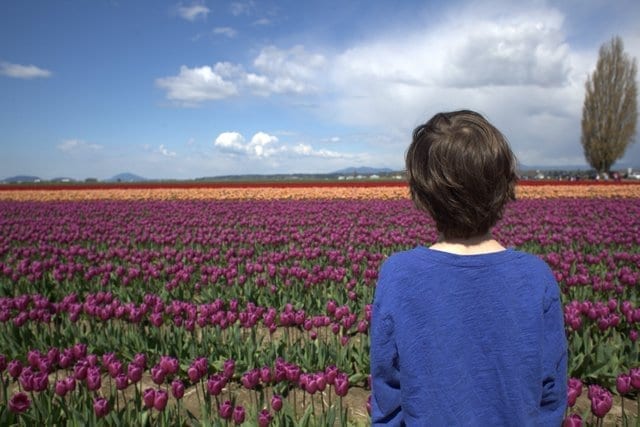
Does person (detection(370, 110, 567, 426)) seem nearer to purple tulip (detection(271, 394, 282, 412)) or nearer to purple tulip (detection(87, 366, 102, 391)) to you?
purple tulip (detection(271, 394, 282, 412))

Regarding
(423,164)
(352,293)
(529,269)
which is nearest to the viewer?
(529,269)

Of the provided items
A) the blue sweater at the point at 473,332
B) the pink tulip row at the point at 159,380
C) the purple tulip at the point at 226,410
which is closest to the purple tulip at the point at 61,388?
the pink tulip row at the point at 159,380

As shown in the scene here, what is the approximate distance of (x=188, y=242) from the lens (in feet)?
32.8

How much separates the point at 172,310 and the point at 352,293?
2.20 m

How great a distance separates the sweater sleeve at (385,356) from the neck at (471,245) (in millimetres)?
241

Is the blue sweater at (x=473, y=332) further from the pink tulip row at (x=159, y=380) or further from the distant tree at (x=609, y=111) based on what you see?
the distant tree at (x=609, y=111)

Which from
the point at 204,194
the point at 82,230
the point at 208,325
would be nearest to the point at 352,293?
the point at 208,325

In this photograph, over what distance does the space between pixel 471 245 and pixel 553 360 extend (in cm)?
49

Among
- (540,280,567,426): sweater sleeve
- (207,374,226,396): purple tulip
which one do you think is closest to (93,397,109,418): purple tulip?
(207,374,226,396): purple tulip

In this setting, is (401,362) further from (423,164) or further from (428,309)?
(423,164)

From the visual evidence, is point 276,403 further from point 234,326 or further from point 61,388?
point 234,326

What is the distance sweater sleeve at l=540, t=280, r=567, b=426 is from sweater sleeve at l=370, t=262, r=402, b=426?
531 mm

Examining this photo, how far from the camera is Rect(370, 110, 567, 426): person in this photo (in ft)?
4.70

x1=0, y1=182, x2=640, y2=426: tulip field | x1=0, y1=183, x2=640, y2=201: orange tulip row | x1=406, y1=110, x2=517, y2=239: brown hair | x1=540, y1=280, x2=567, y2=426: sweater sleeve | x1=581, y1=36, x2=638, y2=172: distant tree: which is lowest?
x1=0, y1=182, x2=640, y2=426: tulip field
